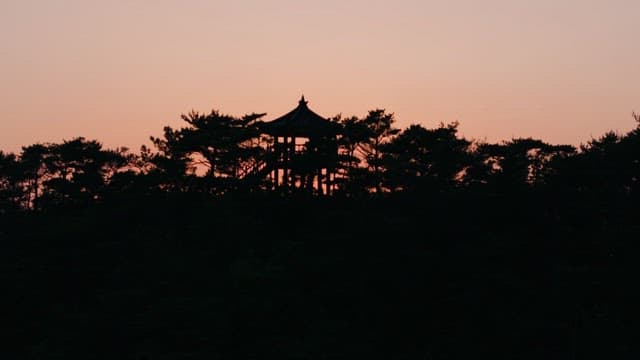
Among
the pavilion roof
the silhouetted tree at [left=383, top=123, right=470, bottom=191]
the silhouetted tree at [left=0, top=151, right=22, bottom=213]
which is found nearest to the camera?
the pavilion roof

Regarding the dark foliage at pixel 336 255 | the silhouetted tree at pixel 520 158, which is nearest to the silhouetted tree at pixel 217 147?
the dark foliage at pixel 336 255

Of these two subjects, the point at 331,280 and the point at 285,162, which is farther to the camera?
the point at 285,162

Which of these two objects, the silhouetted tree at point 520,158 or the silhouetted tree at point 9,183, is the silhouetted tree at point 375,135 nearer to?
the silhouetted tree at point 520,158

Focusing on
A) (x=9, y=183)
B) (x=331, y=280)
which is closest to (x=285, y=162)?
(x=331, y=280)

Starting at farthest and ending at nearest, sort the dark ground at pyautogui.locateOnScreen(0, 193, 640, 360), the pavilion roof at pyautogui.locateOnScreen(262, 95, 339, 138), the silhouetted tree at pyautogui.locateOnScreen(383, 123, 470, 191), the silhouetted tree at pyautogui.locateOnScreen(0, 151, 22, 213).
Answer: the silhouetted tree at pyautogui.locateOnScreen(0, 151, 22, 213) → the silhouetted tree at pyautogui.locateOnScreen(383, 123, 470, 191) → the pavilion roof at pyautogui.locateOnScreen(262, 95, 339, 138) → the dark ground at pyautogui.locateOnScreen(0, 193, 640, 360)

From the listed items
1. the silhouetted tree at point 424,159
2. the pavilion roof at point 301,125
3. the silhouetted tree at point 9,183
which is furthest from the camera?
the silhouetted tree at point 9,183

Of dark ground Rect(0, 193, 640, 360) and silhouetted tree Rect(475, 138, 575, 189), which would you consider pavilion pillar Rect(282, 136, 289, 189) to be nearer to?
dark ground Rect(0, 193, 640, 360)

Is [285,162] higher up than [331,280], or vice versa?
[285,162]

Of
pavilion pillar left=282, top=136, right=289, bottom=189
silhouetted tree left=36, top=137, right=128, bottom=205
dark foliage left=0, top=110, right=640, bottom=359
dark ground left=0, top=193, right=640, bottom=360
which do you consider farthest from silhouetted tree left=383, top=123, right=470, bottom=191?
silhouetted tree left=36, top=137, right=128, bottom=205

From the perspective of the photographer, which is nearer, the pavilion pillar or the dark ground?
the dark ground

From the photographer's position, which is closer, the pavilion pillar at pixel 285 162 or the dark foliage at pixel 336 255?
the dark foliage at pixel 336 255

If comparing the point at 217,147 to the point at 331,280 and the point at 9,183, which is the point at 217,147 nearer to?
the point at 331,280

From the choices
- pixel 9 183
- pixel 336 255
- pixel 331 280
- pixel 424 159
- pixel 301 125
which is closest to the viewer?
pixel 331 280

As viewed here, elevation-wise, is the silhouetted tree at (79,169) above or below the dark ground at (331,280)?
above
